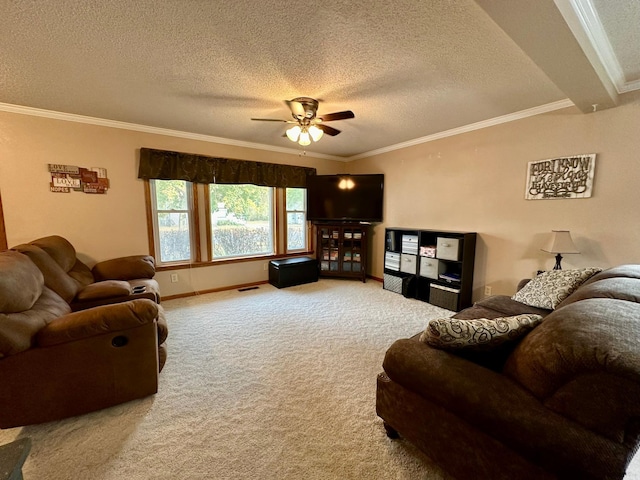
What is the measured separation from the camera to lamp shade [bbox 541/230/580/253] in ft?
8.22

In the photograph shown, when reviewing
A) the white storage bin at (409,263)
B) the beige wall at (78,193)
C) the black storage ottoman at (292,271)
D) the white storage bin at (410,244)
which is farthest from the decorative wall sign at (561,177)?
the beige wall at (78,193)

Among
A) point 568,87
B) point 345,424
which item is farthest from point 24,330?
point 568,87

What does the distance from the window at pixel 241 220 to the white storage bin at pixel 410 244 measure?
2.30 m

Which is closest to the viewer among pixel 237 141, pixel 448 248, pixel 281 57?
pixel 281 57

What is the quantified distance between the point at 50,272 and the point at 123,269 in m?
0.82

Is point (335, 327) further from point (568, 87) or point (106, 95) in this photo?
point (106, 95)

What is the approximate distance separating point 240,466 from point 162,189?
357 cm

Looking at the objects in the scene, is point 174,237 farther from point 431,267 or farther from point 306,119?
point 431,267

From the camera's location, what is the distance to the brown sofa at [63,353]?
4.81 feet

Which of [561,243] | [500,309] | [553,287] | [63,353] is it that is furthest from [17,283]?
[561,243]

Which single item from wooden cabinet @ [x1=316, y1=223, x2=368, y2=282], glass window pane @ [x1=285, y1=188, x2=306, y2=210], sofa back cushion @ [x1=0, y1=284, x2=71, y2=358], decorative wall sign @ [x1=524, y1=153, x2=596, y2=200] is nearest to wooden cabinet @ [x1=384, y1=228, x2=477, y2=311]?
wooden cabinet @ [x1=316, y1=223, x2=368, y2=282]

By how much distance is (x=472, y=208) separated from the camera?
3541 millimetres

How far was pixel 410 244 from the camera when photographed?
399 centimetres

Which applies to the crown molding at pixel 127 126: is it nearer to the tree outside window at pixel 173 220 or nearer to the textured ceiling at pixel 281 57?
the textured ceiling at pixel 281 57
